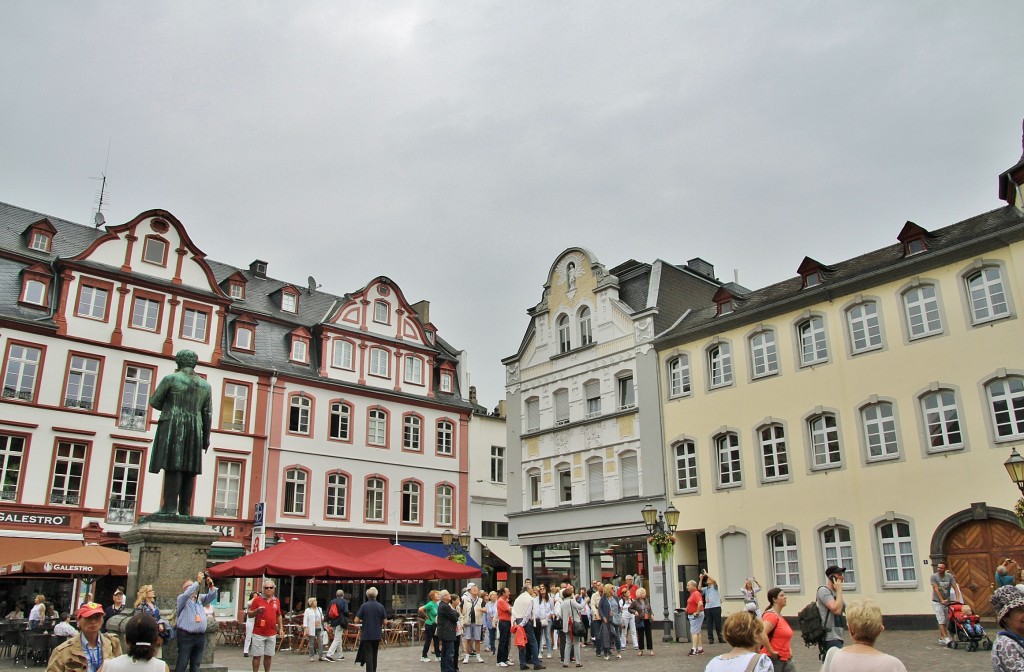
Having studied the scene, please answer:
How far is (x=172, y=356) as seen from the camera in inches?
1250

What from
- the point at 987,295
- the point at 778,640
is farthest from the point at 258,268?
the point at 778,640

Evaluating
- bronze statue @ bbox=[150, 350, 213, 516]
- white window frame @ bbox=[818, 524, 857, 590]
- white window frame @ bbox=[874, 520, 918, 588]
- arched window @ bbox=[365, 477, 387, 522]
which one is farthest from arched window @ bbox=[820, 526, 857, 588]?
arched window @ bbox=[365, 477, 387, 522]

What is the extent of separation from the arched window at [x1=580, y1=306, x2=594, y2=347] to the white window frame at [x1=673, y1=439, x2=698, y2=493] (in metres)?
6.26

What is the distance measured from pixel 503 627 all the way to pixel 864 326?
14060mm

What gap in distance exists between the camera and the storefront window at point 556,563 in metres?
32.6

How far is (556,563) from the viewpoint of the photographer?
3359 centimetres

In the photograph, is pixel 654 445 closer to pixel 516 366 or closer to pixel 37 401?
pixel 516 366

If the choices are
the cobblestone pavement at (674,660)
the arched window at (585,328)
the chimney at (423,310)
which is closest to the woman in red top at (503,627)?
the cobblestone pavement at (674,660)

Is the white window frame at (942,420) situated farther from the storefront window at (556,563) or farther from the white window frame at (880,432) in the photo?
the storefront window at (556,563)

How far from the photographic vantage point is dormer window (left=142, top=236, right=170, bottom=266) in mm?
32062

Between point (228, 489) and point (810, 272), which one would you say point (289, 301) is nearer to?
point (228, 489)

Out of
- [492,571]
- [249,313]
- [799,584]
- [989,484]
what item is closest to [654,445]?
[799,584]

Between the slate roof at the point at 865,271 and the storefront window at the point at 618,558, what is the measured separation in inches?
289

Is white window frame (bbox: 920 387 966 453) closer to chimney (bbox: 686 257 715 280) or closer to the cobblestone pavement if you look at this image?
the cobblestone pavement
